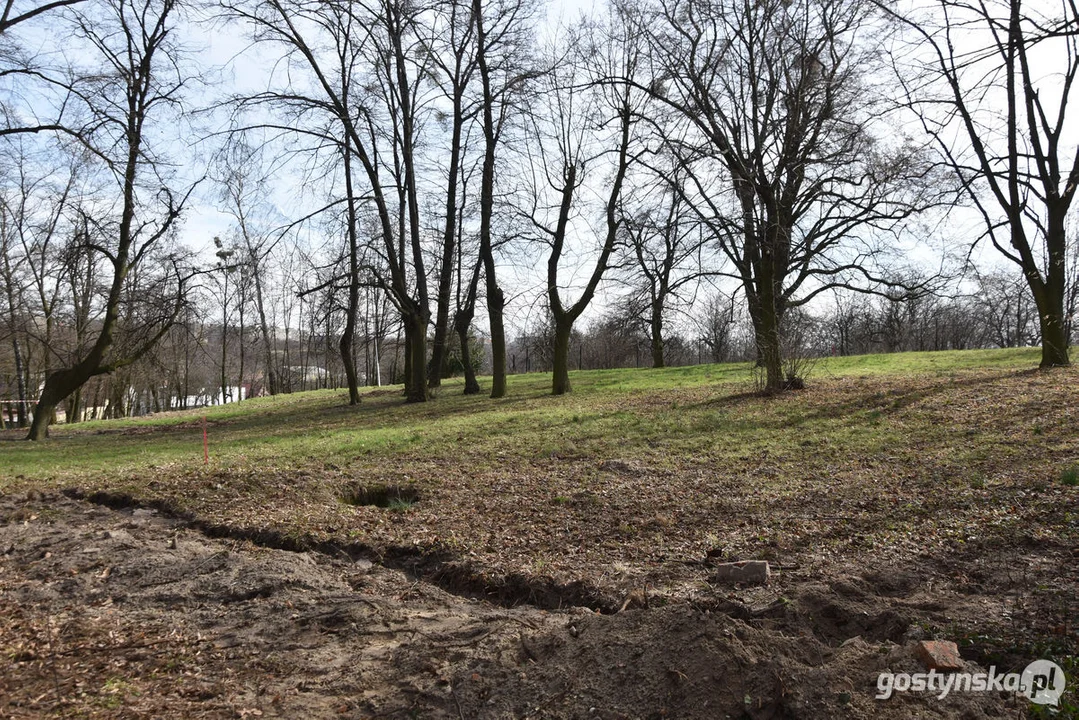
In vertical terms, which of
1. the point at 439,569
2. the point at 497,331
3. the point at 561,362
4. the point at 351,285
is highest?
the point at 351,285

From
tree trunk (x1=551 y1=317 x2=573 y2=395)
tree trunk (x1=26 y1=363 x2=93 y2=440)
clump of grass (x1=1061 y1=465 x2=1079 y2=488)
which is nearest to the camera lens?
clump of grass (x1=1061 y1=465 x2=1079 y2=488)

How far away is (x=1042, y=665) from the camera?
123 inches

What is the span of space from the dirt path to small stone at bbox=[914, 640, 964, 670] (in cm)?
6

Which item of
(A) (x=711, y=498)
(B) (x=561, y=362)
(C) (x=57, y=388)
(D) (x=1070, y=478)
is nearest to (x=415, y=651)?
(A) (x=711, y=498)

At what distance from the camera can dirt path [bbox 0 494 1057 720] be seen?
3082 millimetres

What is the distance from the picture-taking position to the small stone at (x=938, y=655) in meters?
2.99

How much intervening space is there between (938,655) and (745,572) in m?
1.85

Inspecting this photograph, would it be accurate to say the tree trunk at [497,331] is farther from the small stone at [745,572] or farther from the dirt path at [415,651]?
the small stone at [745,572]

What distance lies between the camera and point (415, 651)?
12.4 ft

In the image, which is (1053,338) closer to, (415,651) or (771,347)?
(771,347)

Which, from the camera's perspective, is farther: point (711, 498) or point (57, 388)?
point (57, 388)

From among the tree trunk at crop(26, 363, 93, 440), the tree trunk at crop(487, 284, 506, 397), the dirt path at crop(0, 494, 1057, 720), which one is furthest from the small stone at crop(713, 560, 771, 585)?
the tree trunk at crop(26, 363, 93, 440)

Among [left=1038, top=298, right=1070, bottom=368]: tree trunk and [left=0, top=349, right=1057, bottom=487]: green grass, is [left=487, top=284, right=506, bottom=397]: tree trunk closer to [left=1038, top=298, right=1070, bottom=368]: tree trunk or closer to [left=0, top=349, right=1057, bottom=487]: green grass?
[left=0, top=349, right=1057, bottom=487]: green grass

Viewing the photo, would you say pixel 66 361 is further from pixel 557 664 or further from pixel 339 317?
pixel 557 664
